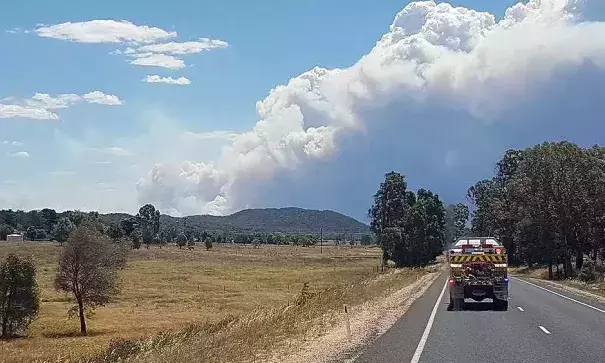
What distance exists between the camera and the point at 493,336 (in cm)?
2011

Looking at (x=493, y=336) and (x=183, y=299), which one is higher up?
(x=493, y=336)

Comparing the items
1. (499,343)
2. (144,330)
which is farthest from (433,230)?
(499,343)

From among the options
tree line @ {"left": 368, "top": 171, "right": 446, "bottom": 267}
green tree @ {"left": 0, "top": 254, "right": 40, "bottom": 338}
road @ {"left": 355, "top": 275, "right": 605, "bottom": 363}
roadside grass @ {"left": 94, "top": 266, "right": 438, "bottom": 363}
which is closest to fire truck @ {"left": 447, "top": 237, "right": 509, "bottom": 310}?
road @ {"left": 355, "top": 275, "right": 605, "bottom": 363}

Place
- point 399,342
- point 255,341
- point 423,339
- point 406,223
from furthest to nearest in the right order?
1. point 406,223
2. point 423,339
3. point 399,342
4. point 255,341

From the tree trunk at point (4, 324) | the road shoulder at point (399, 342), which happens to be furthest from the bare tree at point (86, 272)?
the road shoulder at point (399, 342)

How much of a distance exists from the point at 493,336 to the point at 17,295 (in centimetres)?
4765

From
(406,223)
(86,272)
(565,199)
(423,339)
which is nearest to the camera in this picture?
(423,339)

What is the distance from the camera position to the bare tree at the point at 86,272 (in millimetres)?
62688

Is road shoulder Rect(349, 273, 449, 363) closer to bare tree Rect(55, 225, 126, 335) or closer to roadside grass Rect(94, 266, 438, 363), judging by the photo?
roadside grass Rect(94, 266, 438, 363)

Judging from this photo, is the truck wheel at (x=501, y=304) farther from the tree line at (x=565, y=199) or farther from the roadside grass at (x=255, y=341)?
the tree line at (x=565, y=199)

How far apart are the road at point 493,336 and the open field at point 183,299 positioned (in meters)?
3.00

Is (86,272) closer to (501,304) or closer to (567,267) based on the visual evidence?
(501,304)

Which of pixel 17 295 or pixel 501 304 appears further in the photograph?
pixel 17 295

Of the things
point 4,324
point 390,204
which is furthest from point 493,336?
point 390,204
